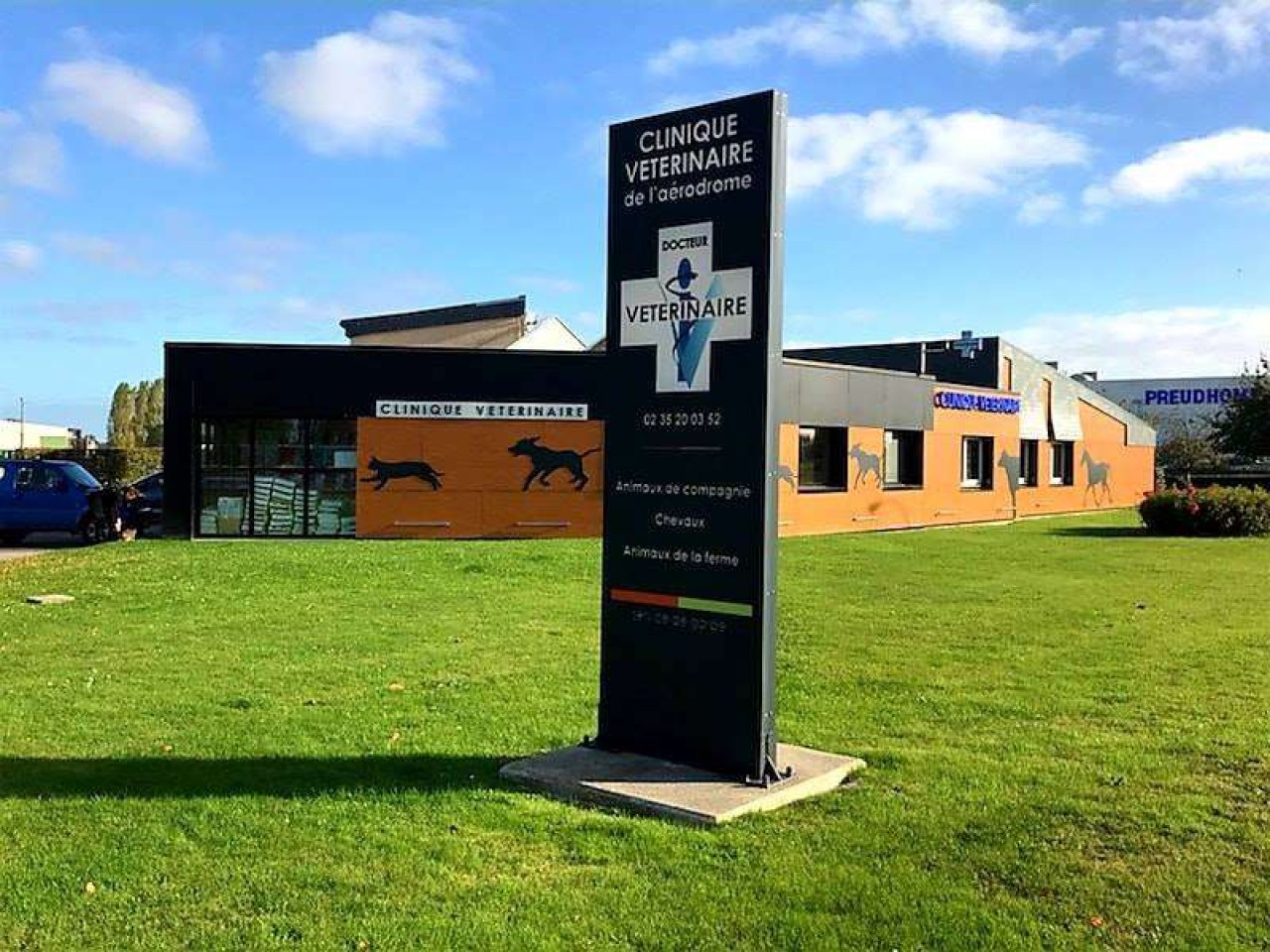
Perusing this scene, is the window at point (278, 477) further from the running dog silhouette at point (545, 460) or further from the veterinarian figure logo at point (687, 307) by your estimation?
the veterinarian figure logo at point (687, 307)

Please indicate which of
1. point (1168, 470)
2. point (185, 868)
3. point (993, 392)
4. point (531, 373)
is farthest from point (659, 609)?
point (1168, 470)

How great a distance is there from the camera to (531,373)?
26859mm

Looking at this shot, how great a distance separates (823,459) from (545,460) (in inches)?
282

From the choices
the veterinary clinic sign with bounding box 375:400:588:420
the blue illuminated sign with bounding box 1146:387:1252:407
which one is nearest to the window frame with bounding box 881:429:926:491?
the veterinary clinic sign with bounding box 375:400:588:420

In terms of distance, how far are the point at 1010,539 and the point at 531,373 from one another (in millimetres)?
11017

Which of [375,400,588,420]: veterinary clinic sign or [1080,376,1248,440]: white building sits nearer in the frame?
[375,400,588,420]: veterinary clinic sign

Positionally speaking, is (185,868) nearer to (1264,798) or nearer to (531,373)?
(1264,798)

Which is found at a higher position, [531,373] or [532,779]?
[531,373]

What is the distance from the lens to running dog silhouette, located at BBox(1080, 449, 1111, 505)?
43500 millimetres

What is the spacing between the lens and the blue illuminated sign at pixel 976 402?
3353cm

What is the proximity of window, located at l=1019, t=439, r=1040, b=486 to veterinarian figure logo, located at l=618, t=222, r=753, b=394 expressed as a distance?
34.8 meters

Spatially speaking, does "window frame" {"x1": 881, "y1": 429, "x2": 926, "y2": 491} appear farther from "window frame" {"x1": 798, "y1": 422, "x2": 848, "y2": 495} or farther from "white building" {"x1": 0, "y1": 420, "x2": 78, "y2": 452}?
"white building" {"x1": 0, "y1": 420, "x2": 78, "y2": 452}

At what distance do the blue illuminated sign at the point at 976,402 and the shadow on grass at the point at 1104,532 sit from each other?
446 cm

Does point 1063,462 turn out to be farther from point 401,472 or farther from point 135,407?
point 135,407
